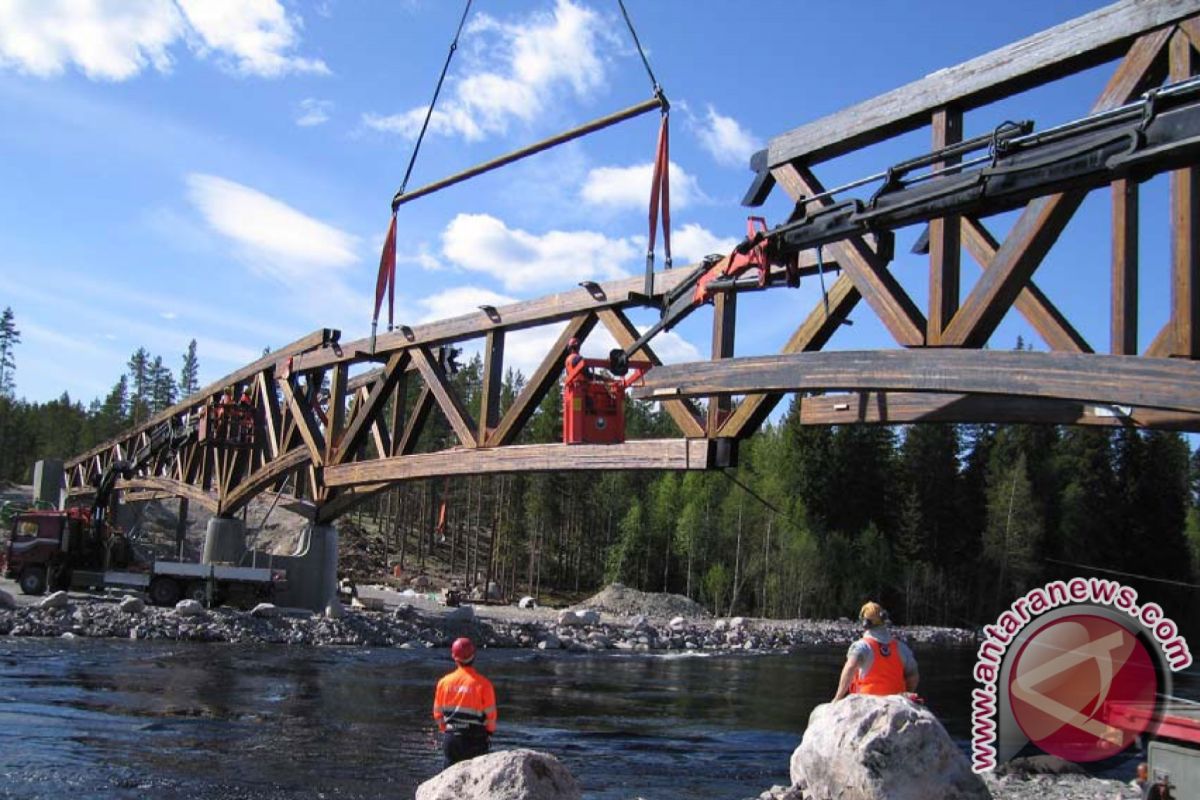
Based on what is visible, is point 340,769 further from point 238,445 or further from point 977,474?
point 977,474

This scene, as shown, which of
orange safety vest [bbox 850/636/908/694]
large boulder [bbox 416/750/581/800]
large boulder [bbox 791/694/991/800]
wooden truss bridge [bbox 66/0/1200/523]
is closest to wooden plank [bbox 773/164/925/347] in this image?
wooden truss bridge [bbox 66/0/1200/523]

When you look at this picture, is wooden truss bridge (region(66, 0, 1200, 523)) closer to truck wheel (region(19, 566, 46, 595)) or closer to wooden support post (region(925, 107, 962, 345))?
wooden support post (region(925, 107, 962, 345))

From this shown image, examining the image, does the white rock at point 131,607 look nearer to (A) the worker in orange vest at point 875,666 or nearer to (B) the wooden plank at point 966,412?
(B) the wooden plank at point 966,412

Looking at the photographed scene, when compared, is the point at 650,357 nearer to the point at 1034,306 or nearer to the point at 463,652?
the point at 463,652

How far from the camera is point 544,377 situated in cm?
1425

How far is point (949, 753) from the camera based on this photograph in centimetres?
827

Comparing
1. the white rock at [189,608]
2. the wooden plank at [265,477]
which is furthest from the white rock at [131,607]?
the wooden plank at [265,477]

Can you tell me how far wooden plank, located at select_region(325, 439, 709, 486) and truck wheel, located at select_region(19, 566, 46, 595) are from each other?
1802 centimetres

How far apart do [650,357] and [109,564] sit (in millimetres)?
27846

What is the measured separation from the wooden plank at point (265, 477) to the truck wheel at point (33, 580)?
7.69 metres

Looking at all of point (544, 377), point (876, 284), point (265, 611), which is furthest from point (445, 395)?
point (265, 611)

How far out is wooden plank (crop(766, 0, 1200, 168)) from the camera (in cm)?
636

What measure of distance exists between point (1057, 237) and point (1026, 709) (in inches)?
164

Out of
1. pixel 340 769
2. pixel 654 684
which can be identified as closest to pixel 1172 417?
pixel 340 769
